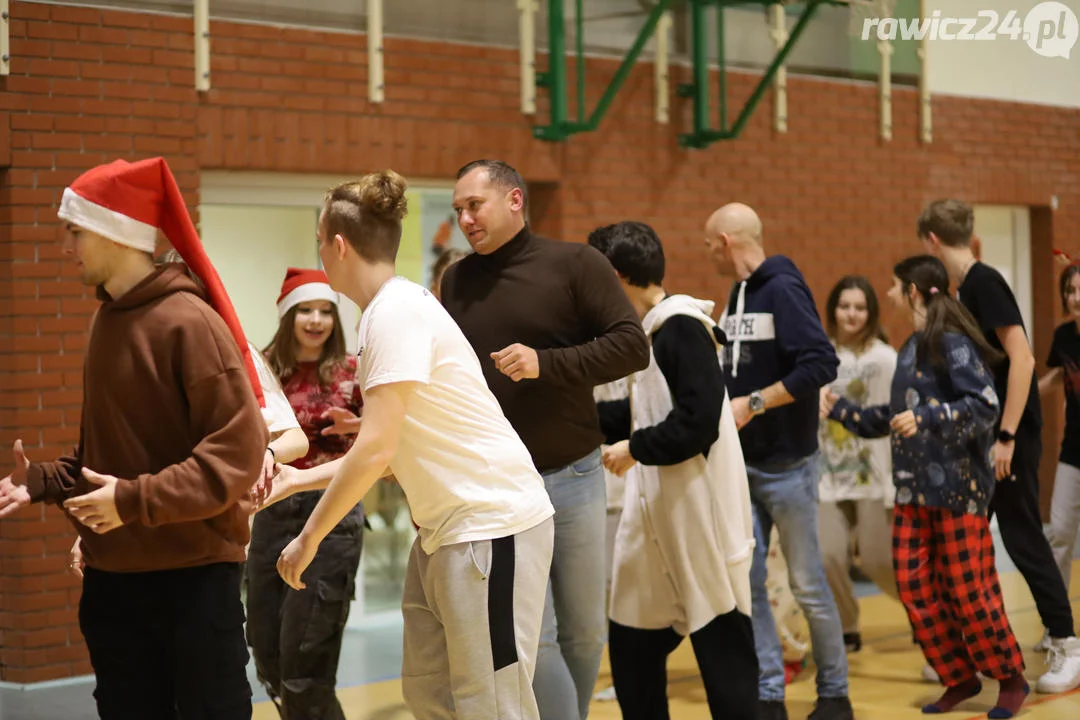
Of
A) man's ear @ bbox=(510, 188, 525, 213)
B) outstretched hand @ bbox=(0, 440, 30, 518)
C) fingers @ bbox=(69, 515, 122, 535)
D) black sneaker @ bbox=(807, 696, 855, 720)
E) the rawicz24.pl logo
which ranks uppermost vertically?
the rawicz24.pl logo

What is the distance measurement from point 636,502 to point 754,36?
488cm

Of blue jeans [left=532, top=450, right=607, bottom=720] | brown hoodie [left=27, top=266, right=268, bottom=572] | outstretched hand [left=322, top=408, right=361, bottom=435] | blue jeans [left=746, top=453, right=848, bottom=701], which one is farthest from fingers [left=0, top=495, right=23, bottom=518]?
blue jeans [left=746, top=453, right=848, bottom=701]

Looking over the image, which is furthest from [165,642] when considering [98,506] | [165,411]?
[165,411]

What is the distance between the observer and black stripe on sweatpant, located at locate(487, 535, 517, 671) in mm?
3066

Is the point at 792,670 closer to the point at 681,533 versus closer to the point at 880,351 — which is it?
the point at 880,351

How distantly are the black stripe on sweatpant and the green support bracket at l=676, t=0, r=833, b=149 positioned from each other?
5.20m

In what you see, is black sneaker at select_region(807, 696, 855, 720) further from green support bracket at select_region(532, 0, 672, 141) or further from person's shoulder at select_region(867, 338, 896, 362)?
green support bracket at select_region(532, 0, 672, 141)

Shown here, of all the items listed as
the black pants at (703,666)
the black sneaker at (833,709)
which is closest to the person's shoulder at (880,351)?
the black sneaker at (833,709)

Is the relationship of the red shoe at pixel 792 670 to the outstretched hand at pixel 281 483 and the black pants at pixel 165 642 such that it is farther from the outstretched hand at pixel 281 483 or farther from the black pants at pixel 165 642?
the black pants at pixel 165 642

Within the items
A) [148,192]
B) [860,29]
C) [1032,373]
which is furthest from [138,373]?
[860,29]

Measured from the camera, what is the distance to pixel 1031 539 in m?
5.36

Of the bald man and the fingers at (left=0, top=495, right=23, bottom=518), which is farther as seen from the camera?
the bald man

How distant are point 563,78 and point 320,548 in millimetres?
3780

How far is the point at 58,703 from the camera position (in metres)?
5.55
